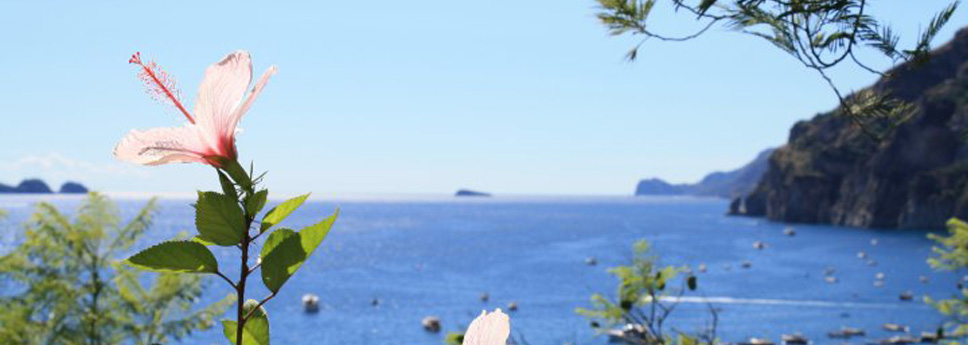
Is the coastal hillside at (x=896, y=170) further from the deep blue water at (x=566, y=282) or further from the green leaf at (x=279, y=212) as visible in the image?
the green leaf at (x=279, y=212)

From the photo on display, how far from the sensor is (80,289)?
567 inches

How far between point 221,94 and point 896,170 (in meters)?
86.8

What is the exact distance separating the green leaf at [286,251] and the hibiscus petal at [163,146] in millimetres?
89

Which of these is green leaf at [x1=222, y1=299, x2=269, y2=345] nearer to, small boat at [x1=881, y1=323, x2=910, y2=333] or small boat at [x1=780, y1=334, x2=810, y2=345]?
small boat at [x1=780, y1=334, x2=810, y2=345]

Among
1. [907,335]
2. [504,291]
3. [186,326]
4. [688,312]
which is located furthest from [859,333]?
[186,326]

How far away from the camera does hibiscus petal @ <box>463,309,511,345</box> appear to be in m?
0.53

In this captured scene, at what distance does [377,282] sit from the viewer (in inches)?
2136

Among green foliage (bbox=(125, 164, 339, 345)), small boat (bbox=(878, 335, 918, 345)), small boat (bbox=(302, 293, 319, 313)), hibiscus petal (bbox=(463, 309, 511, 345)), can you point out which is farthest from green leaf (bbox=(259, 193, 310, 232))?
small boat (bbox=(302, 293, 319, 313))

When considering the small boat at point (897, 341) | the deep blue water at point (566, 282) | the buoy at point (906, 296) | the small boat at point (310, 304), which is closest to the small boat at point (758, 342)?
the deep blue water at point (566, 282)

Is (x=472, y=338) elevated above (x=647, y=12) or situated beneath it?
situated beneath

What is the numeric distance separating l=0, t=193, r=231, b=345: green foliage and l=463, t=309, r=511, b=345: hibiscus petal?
572 inches

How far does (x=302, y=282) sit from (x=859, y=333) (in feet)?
121

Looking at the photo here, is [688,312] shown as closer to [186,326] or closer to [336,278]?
[336,278]

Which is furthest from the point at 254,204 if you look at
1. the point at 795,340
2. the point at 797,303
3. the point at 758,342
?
the point at 797,303
